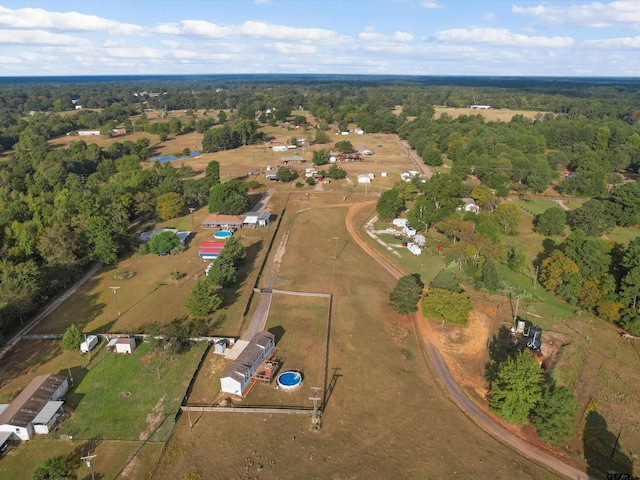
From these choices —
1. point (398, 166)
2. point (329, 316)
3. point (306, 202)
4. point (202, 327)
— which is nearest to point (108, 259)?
point (202, 327)

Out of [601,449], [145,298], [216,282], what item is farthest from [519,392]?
[145,298]

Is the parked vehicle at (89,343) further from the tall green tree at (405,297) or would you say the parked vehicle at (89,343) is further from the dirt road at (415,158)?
the dirt road at (415,158)

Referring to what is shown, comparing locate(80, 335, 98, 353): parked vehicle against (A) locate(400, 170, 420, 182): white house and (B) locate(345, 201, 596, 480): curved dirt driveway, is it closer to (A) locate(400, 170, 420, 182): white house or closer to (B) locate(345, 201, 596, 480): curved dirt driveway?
(B) locate(345, 201, 596, 480): curved dirt driveway

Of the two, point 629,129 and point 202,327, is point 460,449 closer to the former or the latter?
point 202,327

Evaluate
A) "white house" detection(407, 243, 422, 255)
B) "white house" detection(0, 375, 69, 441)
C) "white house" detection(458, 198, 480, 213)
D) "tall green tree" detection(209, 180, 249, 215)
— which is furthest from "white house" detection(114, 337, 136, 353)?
"white house" detection(458, 198, 480, 213)

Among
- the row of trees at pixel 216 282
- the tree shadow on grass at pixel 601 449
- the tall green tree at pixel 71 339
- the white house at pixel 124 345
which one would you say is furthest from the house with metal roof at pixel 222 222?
the tree shadow on grass at pixel 601 449

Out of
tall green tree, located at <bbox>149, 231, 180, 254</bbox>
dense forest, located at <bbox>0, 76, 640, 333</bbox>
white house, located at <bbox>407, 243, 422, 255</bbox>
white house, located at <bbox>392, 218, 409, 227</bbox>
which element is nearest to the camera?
dense forest, located at <bbox>0, 76, 640, 333</bbox>
